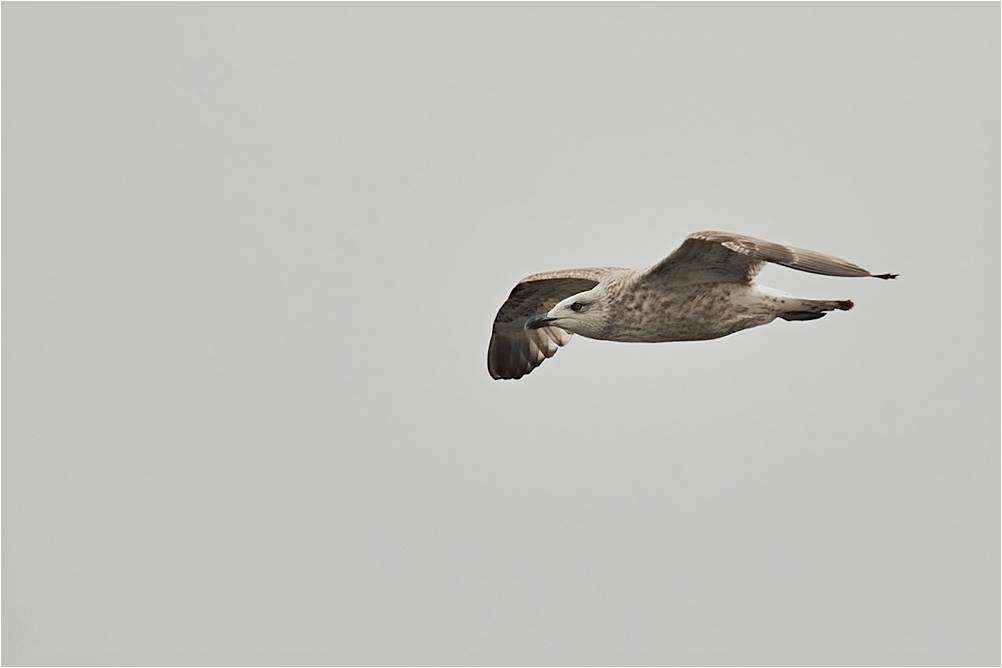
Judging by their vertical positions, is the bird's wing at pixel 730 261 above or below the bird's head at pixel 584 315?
above

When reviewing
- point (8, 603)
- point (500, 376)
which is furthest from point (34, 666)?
point (500, 376)

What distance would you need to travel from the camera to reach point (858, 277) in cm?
1462

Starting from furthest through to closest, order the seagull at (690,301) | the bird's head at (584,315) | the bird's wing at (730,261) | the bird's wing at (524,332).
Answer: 1. the bird's wing at (524,332)
2. the bird's head at (584,315)
3. the seagull at (690,301)
4. the bird's wing at (730,261)

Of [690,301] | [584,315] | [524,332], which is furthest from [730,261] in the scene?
[524,332]

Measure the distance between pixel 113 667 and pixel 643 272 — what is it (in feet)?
248

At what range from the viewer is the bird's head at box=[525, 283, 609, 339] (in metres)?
17.1

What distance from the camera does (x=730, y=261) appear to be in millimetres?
16203

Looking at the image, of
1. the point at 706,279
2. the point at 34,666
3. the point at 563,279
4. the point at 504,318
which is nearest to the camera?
the point at 706,279

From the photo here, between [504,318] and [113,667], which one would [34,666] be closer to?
[113,667]

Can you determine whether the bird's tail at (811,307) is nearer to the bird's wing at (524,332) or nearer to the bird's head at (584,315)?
the bird's head at (584,315)

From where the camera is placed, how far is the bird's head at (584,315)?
673 inches

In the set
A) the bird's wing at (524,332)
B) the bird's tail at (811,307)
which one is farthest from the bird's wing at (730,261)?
the bird's wing at (524,332)

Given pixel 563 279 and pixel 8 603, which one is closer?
pixel 563 279

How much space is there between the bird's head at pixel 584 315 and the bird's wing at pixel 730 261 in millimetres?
688
